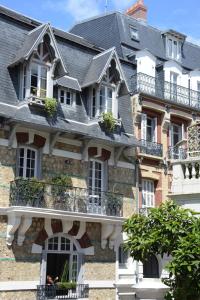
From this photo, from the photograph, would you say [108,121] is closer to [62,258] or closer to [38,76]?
[38,76]

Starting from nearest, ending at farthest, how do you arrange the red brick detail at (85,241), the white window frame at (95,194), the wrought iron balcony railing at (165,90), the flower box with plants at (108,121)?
the red brick detail at (85,241) < the white window frame at (95,194) < the flower box with plants at (108,121) < the wrought iron balcony railing at (165,90)

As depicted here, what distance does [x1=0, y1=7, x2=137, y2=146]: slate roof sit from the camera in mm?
18000

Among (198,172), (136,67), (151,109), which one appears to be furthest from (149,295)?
(136,67)

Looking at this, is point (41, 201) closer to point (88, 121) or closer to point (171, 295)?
point (88, 121)

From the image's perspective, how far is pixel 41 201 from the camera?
1769 centimetres

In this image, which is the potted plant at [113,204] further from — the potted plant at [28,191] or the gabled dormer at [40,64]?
the gabled dormer at [40,64]

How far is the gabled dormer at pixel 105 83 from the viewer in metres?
20.3

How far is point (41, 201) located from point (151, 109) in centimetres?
787

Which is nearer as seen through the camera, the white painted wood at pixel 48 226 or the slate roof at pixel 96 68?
the white painted wood at pixel 48 226

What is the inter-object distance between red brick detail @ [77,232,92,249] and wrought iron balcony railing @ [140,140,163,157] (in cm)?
503

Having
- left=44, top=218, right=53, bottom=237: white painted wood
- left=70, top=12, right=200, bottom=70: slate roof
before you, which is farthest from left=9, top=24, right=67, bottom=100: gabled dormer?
left=70, top=12, right=200, bottom=70: slate roof

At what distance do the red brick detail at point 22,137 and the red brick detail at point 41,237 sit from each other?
3.28m

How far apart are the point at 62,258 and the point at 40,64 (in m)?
7.39

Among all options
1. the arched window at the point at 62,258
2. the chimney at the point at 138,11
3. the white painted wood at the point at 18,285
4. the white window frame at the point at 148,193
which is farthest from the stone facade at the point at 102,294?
the chimney at the point at 138,11
